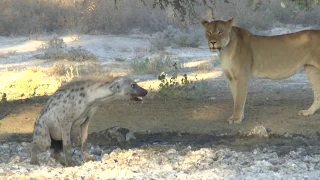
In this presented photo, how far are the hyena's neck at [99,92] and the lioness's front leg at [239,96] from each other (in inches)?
135

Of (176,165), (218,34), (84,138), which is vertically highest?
(218,34)

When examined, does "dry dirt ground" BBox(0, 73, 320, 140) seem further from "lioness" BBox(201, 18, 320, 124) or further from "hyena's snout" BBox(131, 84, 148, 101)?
"hyena's snout" BBox(131, 84, 148, 101)

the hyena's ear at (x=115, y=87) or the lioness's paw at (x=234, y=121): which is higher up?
the hyena's ear at (x=115, y=87)

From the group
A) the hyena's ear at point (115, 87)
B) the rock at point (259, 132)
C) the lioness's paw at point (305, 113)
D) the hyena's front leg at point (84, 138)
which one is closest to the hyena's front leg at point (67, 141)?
the hyena's front leg at point (84, 138)

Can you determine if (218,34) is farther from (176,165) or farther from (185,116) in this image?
(176,165)

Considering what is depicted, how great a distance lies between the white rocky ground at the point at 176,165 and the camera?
841 centimetres

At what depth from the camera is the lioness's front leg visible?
11.8 m

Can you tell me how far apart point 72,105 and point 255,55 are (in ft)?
13.5

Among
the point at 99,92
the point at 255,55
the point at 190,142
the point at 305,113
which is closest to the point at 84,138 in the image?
the point at 99,92

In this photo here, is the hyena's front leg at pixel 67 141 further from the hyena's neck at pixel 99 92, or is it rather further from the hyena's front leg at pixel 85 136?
the hyena's neck at pixel 99 92

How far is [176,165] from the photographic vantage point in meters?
8.96

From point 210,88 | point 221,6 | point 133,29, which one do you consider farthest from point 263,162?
point 221,6

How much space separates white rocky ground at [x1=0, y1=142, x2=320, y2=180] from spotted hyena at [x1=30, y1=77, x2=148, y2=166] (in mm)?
335

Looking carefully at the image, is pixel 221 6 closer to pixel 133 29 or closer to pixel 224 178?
pixel 133 29
